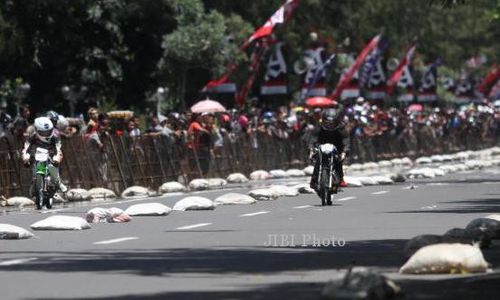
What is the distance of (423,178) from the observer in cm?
4488

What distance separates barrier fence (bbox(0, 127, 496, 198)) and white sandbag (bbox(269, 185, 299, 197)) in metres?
1.12

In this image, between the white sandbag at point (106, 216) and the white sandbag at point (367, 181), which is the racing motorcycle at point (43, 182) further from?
the white sandbag at point (367, 181)

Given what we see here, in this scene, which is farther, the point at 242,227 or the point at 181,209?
the point at 181,209

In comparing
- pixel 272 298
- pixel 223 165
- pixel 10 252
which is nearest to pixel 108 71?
pixel 223 165

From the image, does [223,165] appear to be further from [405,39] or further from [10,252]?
[405,39]

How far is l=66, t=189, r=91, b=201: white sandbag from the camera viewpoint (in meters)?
32.0

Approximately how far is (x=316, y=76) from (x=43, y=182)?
33078 millimetres

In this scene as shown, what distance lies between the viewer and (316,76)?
61000 millimetres

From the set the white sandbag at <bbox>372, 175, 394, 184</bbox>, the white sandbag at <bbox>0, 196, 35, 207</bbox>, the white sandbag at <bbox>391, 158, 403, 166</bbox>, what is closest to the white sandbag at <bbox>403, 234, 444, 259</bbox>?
the white sandbag at <bbox>0, 196, 35, 207</bbox>

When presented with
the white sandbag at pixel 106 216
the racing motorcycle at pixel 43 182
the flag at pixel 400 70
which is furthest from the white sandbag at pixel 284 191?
the flag at pixel 400 70

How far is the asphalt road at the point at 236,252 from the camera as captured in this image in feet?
43.4

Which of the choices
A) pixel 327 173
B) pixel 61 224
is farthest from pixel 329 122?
pixel 61 224

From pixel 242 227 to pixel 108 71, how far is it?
42.3m

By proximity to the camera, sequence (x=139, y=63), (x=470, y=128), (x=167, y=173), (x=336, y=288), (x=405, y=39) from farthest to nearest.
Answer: (x=405, y=39) → (x=470, y=128) → (x=139, y=63) → (x=167, y=173) → (x=336, y=288)
